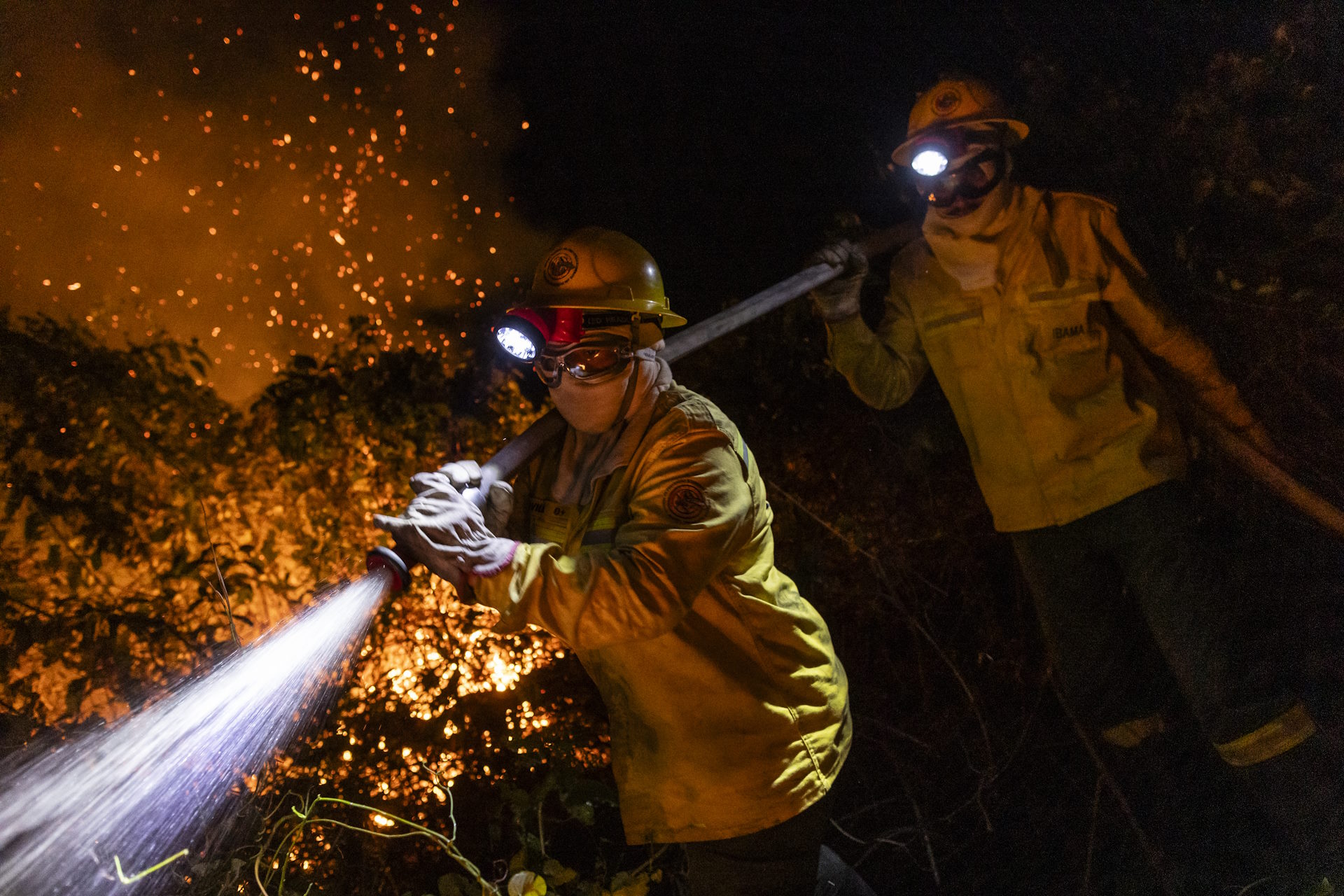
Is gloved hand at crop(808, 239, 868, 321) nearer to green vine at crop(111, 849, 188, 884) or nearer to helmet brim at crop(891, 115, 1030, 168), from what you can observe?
helmet brim at crop(891, 115, 1030, 168)

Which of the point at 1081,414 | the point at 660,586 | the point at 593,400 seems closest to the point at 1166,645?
the point at 1081,414

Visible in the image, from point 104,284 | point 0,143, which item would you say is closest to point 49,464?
point 104,284

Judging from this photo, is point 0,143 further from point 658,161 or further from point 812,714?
point 812,714

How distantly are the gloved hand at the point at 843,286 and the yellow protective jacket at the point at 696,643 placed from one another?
3.53 feet

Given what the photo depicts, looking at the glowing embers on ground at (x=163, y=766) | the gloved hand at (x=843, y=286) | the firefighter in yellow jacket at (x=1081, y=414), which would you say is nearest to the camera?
the glowing embers on ground at (x=163, y=766)

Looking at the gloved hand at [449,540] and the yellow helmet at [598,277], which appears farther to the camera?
the yellow helmet at [598,277]

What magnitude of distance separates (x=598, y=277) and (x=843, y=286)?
4.17ft

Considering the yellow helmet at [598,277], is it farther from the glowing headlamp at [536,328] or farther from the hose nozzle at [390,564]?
the hose nozzle at [390,564]

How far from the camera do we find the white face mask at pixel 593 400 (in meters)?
2.73

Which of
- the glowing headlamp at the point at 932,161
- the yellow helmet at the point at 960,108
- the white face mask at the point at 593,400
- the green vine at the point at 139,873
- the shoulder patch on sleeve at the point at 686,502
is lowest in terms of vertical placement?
the green vine at the point at 139,873

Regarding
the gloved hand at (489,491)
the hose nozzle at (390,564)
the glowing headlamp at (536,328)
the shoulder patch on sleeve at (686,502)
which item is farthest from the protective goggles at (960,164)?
Result: the hose nozzle at (390,564)

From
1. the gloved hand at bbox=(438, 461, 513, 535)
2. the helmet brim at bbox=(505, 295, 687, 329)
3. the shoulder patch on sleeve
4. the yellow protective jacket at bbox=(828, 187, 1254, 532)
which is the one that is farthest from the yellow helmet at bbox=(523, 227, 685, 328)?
the yellow protective jacket at bbox=(828, 187, 1254, 532)

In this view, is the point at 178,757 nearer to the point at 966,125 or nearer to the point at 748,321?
the point at 748,321

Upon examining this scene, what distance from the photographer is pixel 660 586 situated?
7.21ft
